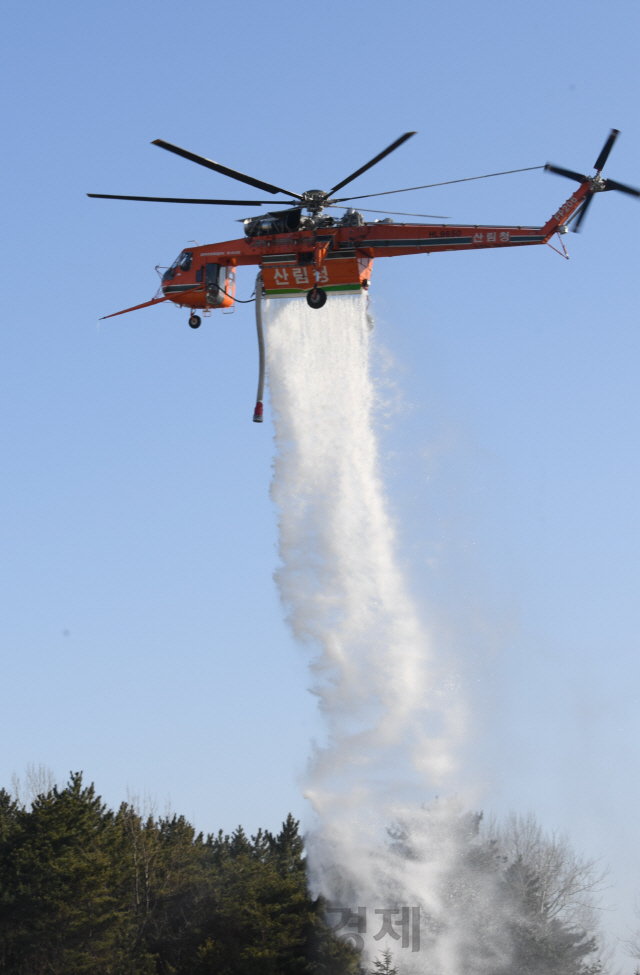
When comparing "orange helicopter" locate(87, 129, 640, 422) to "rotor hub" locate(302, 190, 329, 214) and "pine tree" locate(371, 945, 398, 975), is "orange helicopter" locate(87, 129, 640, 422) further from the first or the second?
"pine tree" locate(371, 945, 398, 975)

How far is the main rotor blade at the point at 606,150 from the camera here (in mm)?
29750

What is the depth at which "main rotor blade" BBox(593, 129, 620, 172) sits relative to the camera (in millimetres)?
29750

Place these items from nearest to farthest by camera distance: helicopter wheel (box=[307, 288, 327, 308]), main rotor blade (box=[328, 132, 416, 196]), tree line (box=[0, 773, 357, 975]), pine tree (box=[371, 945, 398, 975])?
main rotor blade (box=[328, 132, 416, 196])
helicopter wheel (box=[307, 288, 327, 308])
pine tree (box=[371, 945, 398, 975])
tree line (box=[0, 773, 357, 975])

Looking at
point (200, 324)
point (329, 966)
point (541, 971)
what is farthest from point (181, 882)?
point (200, 324)

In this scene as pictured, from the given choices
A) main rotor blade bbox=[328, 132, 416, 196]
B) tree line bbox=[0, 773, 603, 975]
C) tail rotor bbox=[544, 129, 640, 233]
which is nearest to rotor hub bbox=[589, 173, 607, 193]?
tail rotor bbox=[544, 129, 640, 233]

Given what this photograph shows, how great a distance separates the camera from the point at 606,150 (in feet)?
97.9

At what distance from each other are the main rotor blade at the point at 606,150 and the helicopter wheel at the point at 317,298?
26.6 ft

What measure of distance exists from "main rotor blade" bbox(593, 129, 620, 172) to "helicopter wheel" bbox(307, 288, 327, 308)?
26.6 ft

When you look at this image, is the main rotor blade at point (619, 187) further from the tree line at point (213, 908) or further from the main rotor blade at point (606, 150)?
the tree line at point (213, 908)

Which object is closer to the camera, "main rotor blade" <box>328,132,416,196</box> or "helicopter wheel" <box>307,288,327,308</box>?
"main rotor blade" <box>328,132,416,196</box>

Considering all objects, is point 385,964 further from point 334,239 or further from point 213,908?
point 334,239

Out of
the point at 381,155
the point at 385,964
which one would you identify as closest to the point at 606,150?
the point at 381,155

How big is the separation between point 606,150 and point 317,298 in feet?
28.7

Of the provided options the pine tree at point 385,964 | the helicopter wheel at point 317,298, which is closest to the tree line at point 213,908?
the pine tree at point 385,964
